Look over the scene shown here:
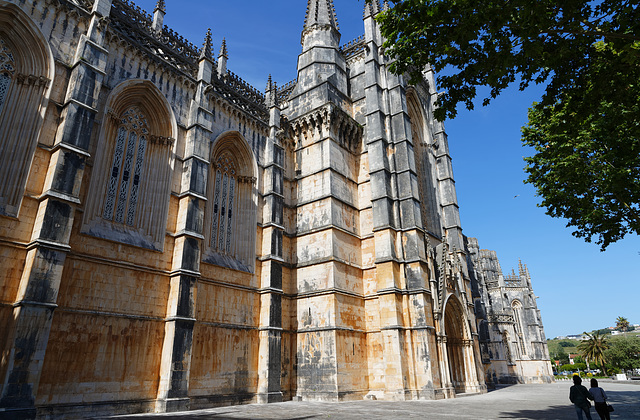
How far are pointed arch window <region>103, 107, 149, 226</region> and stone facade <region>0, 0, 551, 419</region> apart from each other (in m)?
0.06

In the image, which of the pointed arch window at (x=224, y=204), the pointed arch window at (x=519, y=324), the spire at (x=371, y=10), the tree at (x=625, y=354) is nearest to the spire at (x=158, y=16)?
the pointed arch window at (x=224, y=204)

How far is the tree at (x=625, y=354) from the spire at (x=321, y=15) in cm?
5566

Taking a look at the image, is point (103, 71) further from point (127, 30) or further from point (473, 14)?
point (473, 14)

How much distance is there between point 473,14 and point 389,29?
2.04 m

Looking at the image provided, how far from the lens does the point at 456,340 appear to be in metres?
22.1

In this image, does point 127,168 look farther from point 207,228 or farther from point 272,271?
point 272,271

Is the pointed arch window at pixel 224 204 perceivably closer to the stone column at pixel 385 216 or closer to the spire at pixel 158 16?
the spire at pixel 158 16

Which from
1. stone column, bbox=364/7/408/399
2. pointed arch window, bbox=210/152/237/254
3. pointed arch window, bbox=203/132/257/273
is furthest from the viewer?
stone column, bbox=364/7/408/399

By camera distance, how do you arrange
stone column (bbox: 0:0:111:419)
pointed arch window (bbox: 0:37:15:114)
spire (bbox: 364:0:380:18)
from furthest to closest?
spire (bbox: 364:0:380:18) < pointed arch window (bbox: 0:37:15:114) < stone column (bbox: 0:0:111:419)

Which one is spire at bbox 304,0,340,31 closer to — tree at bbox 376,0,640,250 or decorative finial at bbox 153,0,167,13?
decorative finial at bbox 153,0,167,13

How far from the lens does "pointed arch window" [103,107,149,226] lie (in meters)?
13.7

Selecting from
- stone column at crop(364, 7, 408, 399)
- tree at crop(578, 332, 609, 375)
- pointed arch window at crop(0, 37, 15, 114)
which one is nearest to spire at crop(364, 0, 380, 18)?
stone column at crop(364, 7, 408, 399)

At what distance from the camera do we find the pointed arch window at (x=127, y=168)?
13656 mm

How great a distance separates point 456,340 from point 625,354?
147ft
